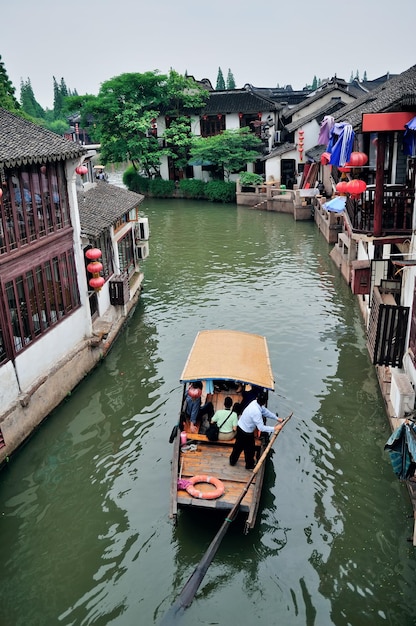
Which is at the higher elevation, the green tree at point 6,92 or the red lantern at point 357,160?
the green tree at point 6,92

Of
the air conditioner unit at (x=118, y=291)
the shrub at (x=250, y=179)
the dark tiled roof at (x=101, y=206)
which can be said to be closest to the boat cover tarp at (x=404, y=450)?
the dark tiled roof at (x=101, y=206)

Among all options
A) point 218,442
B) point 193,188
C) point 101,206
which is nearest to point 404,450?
point 218,442

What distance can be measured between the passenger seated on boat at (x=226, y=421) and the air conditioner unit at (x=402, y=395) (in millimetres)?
3665

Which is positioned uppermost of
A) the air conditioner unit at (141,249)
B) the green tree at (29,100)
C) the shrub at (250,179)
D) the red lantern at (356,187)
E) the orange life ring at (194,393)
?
the green tree at (29,100)

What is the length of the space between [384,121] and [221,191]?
36603mm

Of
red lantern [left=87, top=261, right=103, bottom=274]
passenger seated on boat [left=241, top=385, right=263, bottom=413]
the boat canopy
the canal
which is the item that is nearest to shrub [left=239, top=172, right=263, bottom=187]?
the canal

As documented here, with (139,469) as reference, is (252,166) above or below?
above

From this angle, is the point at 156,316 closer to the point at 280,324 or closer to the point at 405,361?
the point at 280,324

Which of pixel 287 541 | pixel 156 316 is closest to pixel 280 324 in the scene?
pixel 156 316

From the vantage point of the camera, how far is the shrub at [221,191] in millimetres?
48156

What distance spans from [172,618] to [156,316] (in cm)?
1468

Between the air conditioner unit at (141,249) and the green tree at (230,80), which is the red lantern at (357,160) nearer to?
the air conditioner unit at (141,249)

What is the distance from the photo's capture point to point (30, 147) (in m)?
13.0

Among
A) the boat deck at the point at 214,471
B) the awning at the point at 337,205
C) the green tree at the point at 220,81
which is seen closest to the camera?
the boat deck at the point at 214,471
